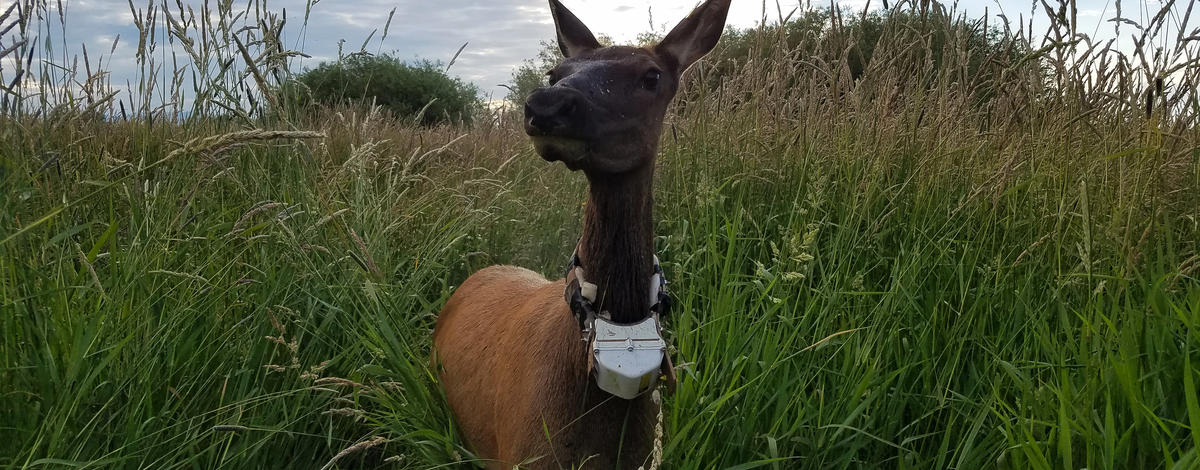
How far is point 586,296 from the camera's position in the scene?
74.4 inches

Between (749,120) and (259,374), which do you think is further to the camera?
(749,120)

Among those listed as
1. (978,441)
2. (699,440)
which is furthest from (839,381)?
Result: (699,440)

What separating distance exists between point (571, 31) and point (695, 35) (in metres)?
0.42

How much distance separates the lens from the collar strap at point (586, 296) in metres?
1.86

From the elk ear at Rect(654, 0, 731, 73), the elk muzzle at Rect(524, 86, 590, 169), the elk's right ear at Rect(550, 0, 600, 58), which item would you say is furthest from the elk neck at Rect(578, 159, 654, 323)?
the elk's right ear at Rect(550, 0, 600, 58)

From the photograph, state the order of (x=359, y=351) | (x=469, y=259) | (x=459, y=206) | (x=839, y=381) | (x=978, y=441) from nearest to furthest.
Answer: (x=978, y=441) < (x=839, y=381) < (x=359, y=351) < (x=469, y=259) < (x=459, y=206)

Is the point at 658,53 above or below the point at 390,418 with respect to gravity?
above

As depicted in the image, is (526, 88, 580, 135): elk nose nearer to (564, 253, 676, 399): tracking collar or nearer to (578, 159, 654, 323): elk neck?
(578, 159, 654, 323): elk neck

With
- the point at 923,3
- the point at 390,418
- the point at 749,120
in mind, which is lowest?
the point at 390,418

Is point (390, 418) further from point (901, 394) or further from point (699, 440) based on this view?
point (901, 394)

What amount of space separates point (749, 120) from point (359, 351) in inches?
97.8

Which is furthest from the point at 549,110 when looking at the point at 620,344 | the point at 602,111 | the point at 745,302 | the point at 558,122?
the point at 745,302

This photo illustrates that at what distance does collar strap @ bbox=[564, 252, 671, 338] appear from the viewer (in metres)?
1.86

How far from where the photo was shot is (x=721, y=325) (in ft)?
7.14
